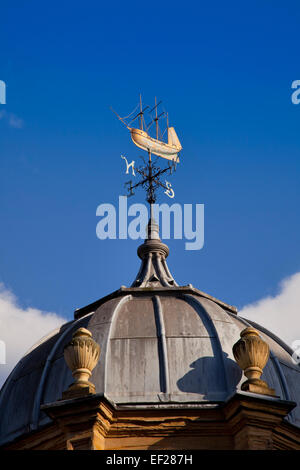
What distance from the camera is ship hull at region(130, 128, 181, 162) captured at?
28.9 metres

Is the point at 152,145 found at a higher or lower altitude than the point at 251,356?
higher

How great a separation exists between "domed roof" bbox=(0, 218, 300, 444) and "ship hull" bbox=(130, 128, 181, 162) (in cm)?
573

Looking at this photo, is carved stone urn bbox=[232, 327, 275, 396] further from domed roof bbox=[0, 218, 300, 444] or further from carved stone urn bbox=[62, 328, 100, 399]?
carved stone urn bbox=[62, 328, 100, 399]

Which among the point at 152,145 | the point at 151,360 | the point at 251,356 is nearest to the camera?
the point at 251,356

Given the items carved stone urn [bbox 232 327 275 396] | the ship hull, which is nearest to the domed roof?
carved stone urn [bbox 232 327 275 396]

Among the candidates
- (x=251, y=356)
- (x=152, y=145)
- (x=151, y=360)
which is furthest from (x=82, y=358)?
(x=152, y=145)

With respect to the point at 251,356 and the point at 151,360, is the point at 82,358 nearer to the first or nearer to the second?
the point at 151,360

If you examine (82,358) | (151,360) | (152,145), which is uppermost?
(152,145)

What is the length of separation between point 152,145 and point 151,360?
901cm

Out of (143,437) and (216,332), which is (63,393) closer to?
(143,437)

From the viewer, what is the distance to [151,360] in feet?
71.2
